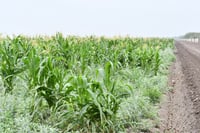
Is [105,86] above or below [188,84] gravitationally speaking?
above

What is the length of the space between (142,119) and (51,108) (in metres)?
1.34

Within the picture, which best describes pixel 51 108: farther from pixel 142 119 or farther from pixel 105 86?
pixel 142 119

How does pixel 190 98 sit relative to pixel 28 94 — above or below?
below

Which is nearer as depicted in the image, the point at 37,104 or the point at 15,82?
the point at 37,104

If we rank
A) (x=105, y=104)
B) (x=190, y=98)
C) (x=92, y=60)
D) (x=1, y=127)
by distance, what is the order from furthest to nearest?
(x=92, y=60) → (x=190, y=98) → (x=105, y=104) → (x=1, y=127)

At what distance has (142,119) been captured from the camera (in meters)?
4.29

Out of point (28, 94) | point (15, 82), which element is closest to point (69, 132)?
point (28, 94)

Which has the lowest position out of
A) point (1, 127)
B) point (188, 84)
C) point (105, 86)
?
point (188, 84)

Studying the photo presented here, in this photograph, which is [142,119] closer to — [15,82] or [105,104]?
[105,104]

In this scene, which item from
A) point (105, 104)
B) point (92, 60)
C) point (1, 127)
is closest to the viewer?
point (1, 127)

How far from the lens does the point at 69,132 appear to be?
3336 mm

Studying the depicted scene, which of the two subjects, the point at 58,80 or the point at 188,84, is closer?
the point at 58,80

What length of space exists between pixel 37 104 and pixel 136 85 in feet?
9.81

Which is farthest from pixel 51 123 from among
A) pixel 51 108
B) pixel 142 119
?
pixel 142 119
